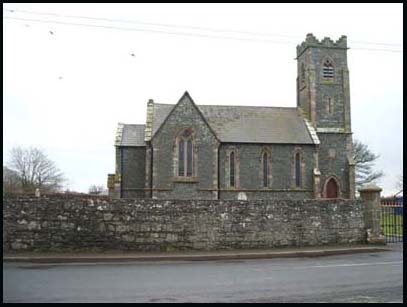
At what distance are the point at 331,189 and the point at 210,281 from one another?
110 feet

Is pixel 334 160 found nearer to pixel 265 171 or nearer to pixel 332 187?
pixel 332 187

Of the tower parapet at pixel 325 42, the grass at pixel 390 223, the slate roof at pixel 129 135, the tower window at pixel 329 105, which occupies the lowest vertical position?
the grass at pixel 390 223

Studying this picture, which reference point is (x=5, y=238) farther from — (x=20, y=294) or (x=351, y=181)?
(x=351, y=181)

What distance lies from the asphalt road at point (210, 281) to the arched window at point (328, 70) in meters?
32.4

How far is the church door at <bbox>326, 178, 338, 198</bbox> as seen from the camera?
4175 centimetres

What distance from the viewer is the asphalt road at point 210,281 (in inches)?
333

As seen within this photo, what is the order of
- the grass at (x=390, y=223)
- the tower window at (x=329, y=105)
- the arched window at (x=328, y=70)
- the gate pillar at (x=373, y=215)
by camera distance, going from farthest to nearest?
the arched window at (x=328, y=70) → the tower window at (x=329, y=105) → the grass at (x=390, y=223) → the gate pillar at (x=373, y=215)

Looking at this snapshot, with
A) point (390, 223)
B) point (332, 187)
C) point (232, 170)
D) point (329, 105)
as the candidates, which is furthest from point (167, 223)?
point (329, 105)

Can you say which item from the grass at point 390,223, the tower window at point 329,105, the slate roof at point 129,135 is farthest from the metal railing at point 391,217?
the tower window at point 329,105

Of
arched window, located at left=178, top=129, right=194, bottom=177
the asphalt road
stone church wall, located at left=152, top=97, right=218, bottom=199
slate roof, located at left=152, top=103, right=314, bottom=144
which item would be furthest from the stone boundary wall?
slate roof, located at left=152, top=103, right=314, bottom=144

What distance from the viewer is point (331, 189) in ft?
137

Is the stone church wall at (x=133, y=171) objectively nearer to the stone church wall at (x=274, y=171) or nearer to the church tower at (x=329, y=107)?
the stone church wall at (x=274, y=171)

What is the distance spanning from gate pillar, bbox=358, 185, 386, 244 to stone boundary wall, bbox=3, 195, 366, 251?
72cm
